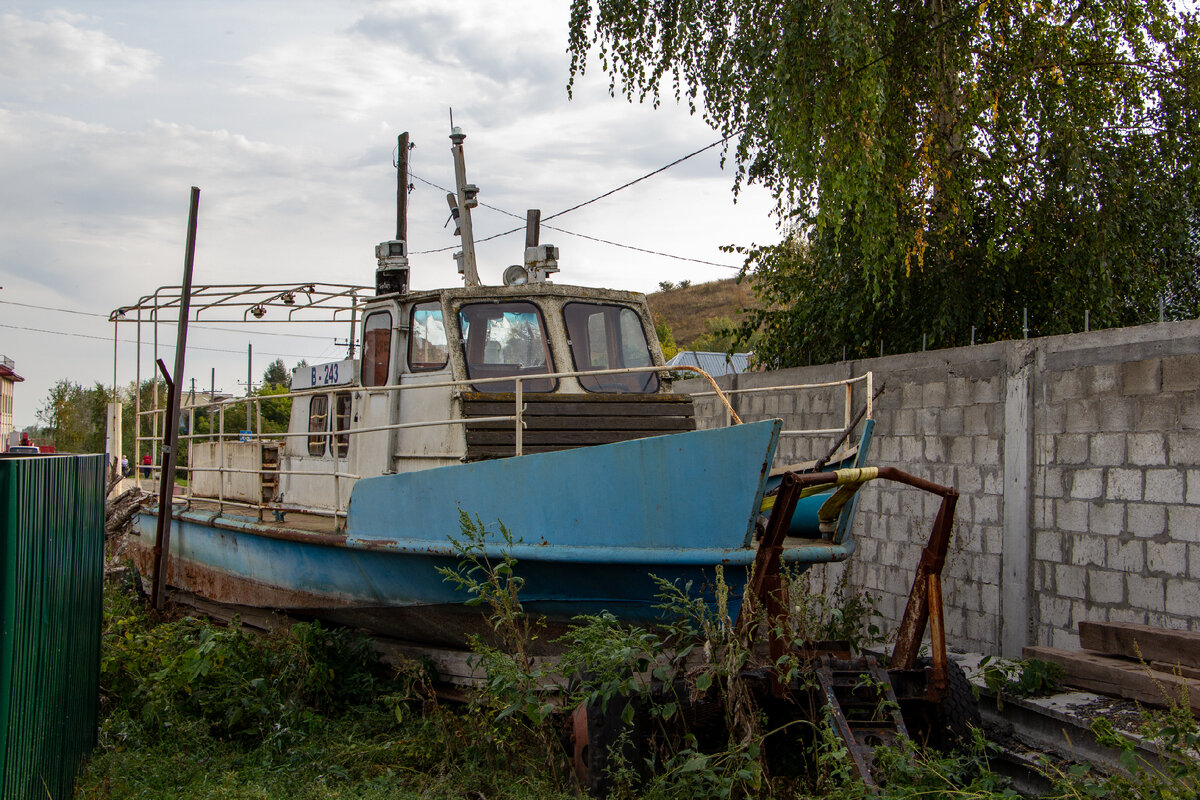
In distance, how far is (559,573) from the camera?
5207mm

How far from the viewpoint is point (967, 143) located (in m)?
10.2

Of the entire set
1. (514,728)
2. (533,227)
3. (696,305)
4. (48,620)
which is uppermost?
(696,305)

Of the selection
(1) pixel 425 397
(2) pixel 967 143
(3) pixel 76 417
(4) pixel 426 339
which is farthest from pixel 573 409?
(3) pixel 76 417

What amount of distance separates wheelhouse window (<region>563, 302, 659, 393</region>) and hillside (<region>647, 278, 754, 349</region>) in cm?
5824

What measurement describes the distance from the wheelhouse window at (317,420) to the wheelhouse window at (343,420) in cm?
10

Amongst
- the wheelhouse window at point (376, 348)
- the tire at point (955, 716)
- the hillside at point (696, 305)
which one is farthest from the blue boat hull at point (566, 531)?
the hillside at point (696, 305)

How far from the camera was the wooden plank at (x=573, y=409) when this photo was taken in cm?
611

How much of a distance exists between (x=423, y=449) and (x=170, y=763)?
239 cm

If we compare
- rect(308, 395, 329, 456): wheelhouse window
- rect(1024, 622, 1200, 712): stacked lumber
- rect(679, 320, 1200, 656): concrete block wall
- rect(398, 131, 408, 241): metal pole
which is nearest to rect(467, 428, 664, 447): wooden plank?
rect(679, 320, 1200, 656): concrete block wall

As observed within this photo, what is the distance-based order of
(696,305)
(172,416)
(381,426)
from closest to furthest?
(381,426) → (172,416) → (696,305)

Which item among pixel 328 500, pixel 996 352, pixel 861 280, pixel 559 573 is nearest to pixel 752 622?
pixel 559 573

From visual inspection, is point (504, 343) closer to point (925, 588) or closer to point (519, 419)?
point (519, 419)

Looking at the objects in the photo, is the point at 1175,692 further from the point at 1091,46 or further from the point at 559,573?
the point at 1091,46

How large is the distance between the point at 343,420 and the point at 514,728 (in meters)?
3.51
